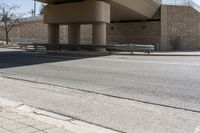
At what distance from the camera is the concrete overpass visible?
31.6 meters

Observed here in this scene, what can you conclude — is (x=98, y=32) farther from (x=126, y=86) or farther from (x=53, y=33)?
(x=126, y=86)

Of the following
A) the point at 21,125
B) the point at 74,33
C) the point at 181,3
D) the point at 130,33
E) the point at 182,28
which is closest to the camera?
the point at 21,125

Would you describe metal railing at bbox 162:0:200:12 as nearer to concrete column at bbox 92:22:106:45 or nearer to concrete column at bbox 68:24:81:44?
concrete column at bbox 68:24:81:44

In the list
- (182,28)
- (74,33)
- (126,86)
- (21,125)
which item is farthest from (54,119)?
(182,28)

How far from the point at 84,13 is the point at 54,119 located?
84.5ft

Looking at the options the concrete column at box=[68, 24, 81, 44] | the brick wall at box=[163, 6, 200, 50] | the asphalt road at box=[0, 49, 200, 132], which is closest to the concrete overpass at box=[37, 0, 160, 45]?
the concrete column at box=[68, 24, 81, 44]

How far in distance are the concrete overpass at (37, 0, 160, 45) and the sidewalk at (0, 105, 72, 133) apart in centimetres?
2495

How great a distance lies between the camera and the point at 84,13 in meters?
32.3

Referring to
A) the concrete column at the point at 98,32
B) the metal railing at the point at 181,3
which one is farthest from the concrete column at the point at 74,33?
the metal railing at the point at 181,3

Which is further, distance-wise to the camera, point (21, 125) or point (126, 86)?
point (126, 86)

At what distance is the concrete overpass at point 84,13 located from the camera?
104 ft

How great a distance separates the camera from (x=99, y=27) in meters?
32.2

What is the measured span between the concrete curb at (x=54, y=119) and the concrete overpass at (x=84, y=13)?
2332 cm

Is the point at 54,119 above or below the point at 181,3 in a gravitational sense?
below
